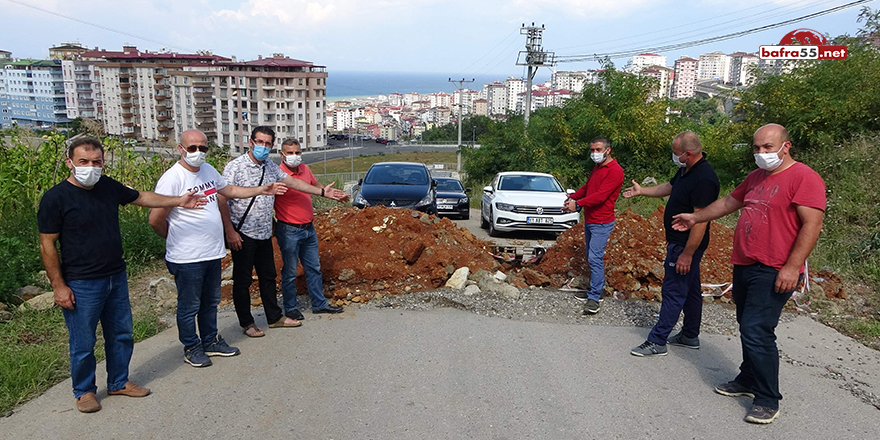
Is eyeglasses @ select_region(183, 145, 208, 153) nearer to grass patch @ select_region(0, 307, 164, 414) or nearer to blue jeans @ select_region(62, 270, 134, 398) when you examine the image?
blue jeans @ select_region(62, 270, 134, 398)

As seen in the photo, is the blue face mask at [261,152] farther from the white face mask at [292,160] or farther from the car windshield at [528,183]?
the car windshield at [528,183]

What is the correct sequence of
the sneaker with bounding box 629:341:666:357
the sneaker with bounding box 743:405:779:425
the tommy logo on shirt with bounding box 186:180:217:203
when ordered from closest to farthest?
the sneaker with bounding box 743:405:779:425 < the tommy logo on shirt with bounding box 186:180:217:203 < the sneaker with bounding box 629:341:666:357

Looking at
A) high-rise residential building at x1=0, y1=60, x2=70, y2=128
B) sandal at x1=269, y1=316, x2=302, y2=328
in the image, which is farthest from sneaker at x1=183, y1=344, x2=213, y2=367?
high-rise residential building at x1=0, y1=60, x2=70, y2=128

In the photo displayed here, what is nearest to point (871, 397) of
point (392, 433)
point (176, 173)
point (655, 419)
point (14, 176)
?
point (655, 419)

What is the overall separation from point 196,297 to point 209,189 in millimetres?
934

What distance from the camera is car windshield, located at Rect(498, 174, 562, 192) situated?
578 inches

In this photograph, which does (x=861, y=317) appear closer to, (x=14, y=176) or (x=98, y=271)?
(x=98, y=271)

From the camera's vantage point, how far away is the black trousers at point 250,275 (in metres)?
5.86

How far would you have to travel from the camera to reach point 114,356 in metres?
4.66

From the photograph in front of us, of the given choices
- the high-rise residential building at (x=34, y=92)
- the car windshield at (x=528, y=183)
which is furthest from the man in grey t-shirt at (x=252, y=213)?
the high-rise residential building at (x=34, y=92)

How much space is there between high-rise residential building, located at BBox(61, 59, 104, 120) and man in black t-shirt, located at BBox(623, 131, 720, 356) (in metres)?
139

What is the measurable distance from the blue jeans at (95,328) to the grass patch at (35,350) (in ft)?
2.18

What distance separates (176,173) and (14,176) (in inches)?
320

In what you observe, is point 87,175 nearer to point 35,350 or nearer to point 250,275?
point 250,275
